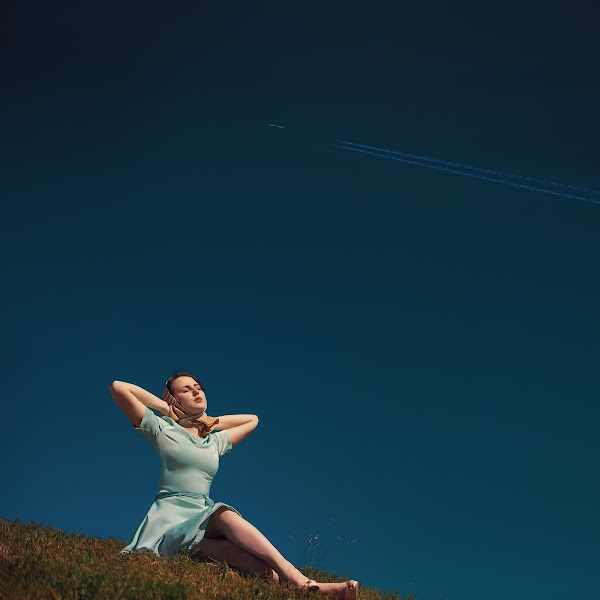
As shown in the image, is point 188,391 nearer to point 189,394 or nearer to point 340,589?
point 189,394

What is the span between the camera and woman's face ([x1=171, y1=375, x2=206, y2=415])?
984cm

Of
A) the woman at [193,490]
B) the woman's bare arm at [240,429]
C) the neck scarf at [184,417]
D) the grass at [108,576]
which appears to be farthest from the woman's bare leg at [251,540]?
the woman's bare arm at [240,429]

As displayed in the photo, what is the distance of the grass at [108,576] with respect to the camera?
688 cm

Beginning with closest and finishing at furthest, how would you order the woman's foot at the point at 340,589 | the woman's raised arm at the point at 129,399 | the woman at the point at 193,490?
the woman's foot at the point at 340,589 → the woman at the point at 193,490 → the woman's raised arm at the point at 129,399

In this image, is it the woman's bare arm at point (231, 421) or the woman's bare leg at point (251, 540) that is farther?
Result: the woman's bare arm at point (231, 421)

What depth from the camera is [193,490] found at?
9438 millimetres

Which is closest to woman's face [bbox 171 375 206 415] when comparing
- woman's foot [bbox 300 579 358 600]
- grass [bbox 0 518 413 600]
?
grass [bbox 0 518 413 600]

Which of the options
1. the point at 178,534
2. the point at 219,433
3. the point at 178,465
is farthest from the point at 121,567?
the point at 219,433

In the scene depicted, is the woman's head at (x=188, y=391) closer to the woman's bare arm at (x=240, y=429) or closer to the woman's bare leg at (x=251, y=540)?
the woman's bare arm at (x=240, y=429)

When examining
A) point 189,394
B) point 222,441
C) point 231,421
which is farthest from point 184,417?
point 231,421

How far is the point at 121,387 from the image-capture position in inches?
370

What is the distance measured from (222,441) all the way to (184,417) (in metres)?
0.46

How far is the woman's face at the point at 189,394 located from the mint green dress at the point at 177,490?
0.25 metres

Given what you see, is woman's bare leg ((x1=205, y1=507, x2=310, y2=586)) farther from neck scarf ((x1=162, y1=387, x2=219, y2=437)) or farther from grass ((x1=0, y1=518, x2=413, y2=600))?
neck scarf ((x1=162, y1=387, x2=219, y2=437))
